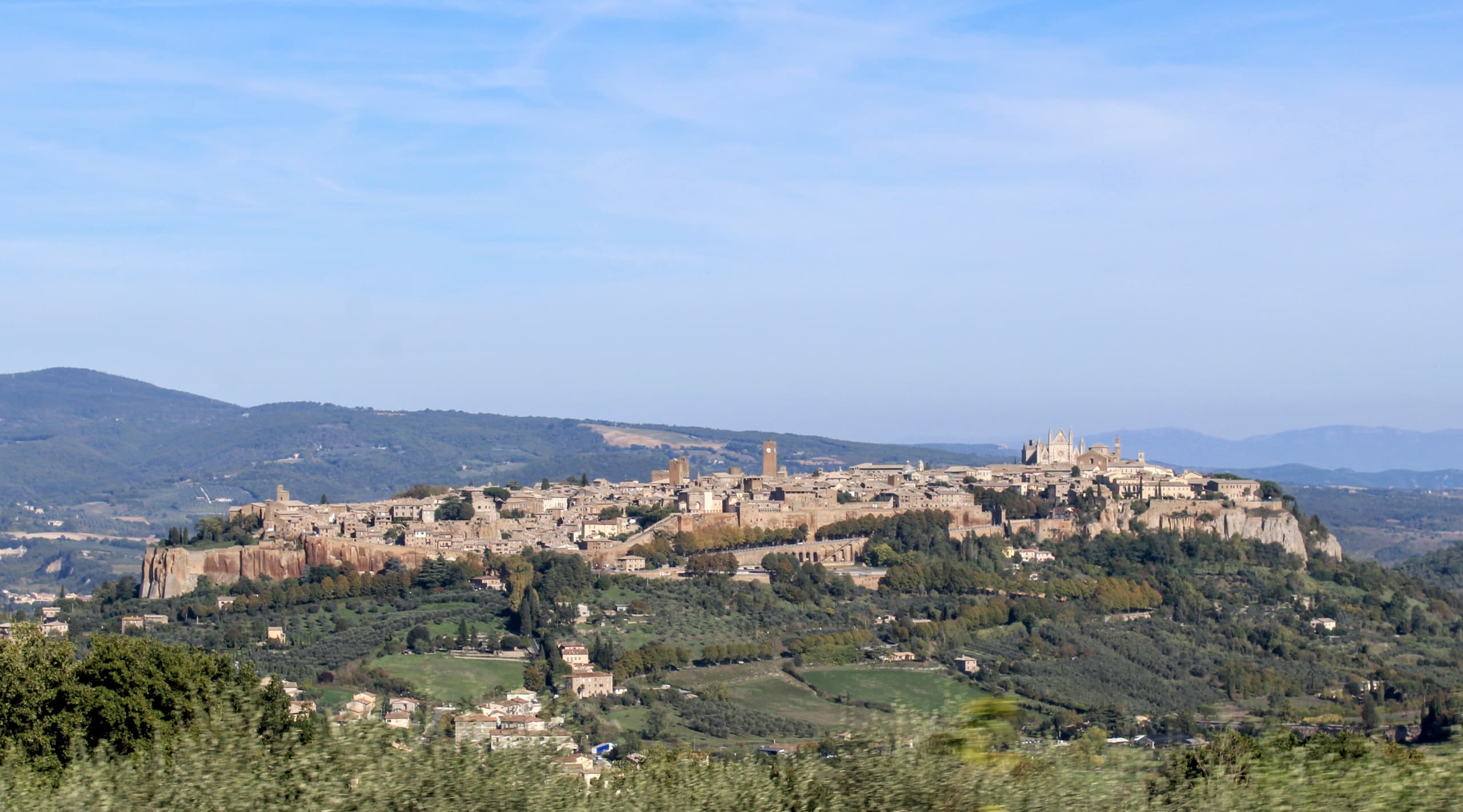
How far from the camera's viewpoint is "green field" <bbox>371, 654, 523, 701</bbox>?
3856cm

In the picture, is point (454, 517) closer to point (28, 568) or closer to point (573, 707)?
point (573, 707)

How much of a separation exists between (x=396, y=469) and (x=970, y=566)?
13877cm

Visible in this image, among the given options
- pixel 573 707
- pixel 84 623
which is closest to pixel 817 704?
pixel 573 707

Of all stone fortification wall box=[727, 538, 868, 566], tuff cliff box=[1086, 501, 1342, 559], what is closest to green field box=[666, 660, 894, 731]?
stone fortification wall box=[727, 538, 868, 566]

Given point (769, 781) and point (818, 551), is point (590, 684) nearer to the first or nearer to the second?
point (818, 551)

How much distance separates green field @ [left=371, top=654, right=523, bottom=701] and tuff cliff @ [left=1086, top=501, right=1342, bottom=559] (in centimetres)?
2599

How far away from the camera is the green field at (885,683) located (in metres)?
40.1

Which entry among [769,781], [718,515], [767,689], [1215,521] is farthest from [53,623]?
[769,781]

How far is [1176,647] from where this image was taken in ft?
163

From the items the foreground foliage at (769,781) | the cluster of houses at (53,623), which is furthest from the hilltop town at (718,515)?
the foreground foliage at (769,781)

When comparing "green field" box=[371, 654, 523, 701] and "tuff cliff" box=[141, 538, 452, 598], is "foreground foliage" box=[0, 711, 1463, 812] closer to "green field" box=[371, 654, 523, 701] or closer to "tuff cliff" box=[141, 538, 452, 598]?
"green field" box=[371, 654, 523, 701]

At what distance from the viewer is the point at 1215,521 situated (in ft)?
199

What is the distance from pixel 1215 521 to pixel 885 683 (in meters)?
22.8

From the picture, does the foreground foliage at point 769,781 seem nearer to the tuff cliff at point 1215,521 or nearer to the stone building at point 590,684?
the stone building at point 590,684
